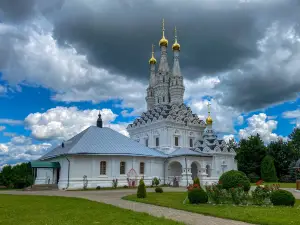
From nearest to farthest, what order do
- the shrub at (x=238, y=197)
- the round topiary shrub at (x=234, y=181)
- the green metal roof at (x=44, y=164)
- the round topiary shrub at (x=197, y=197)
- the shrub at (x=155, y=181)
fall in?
the shrub at (x=238, y=197) → the round topiary shrub at (x=197, y=197) → the round topiary shrub at (x=234, y=181) → the green metal roof at (x=44, y=164) → the shrub at (x=155, y=181)

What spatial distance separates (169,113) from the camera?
45625 mm

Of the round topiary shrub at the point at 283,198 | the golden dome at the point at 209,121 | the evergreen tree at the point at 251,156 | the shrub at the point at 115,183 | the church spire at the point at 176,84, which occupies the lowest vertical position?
the round topiary shrub at the point at 283,198

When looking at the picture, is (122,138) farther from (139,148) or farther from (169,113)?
(169,113)

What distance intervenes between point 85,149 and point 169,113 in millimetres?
17588

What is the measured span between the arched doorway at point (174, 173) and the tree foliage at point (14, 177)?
1772 centimetres

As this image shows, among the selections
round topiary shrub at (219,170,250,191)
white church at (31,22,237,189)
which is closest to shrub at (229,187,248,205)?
round topiary shrub at (219,170,250,191)

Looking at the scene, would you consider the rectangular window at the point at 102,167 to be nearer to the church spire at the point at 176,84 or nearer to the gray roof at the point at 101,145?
the gray roof at the point at 101,145

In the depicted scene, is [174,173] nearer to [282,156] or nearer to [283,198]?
[282,156]

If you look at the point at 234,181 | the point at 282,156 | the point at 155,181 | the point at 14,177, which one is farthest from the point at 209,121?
the point at 14,177

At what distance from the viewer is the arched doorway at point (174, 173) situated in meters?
37.7

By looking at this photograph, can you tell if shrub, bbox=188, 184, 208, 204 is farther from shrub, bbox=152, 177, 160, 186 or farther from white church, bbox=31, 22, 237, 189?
shrub, bbox=152, 177, 160, 186

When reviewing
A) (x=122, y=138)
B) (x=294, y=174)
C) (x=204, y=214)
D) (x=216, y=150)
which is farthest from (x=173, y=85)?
(x=204, y=214)

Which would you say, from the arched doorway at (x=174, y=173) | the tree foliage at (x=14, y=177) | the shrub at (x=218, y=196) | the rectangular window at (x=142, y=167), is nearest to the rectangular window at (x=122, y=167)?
the rectangular window at (x=142, y=167)

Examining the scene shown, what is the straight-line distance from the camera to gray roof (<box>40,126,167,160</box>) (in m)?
31.7
